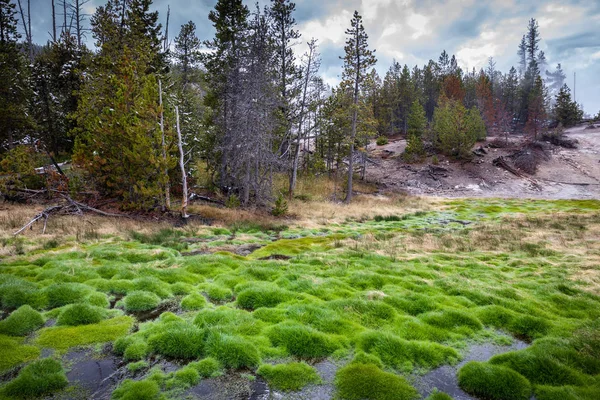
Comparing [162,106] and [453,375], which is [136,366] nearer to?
[453,375]

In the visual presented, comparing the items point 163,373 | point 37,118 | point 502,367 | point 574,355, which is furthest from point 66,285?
point 37,118

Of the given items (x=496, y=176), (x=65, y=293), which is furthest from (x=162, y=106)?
(x=496, y=176)

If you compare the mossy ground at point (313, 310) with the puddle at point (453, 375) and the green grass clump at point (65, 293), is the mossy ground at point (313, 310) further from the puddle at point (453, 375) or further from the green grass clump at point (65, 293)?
the puddle at point (453, 375)

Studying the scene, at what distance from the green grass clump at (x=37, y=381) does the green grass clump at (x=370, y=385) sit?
4307mm

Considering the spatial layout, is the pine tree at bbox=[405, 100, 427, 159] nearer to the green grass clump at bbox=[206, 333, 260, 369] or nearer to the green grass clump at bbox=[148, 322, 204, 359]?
the green grass clump at bbox=[206, 333, 260, 369]

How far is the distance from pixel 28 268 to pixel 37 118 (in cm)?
2796

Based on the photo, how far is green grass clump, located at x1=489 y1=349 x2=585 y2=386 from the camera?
494cm

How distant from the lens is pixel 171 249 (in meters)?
12.8

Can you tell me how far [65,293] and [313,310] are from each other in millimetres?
6047

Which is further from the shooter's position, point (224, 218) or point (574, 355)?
point (224, 218)

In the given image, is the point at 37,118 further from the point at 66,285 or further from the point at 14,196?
the point at 66,285

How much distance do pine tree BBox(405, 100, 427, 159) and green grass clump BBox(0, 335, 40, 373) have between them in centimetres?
5017

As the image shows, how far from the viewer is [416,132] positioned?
55.4 metres

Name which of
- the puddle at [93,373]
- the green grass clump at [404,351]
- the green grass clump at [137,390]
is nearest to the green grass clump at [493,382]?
the green grass clump at [404,351]
